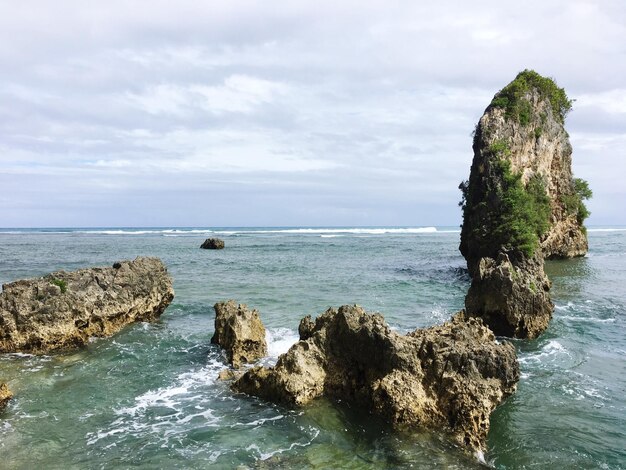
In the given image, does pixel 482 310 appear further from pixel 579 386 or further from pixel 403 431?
pixel 403 431

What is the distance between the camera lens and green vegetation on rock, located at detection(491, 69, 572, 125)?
38.8 meters

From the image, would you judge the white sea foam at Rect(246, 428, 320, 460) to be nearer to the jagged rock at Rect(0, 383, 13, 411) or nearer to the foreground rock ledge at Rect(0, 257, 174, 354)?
the jagged rock at Rect(0, 383, 13, 411)

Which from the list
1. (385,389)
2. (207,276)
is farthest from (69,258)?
(385,389)

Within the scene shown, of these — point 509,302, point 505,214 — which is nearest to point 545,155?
point 505,214

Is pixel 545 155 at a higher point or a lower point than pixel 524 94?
lower

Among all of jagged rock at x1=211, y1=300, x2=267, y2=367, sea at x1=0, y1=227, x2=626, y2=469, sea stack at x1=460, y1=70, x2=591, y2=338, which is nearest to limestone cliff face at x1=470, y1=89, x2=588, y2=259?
sea stack at x1=460, y1=70, x2=591, y2=338

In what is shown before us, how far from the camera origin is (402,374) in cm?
1050

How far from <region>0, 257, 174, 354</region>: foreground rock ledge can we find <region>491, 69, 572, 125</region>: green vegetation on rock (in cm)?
3114

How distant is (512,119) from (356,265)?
17633 millimetres

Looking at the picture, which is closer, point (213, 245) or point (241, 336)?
point (241, 336)

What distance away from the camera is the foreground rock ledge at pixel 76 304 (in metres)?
15.0

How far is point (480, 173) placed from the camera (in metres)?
34.6

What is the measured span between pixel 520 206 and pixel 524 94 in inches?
580

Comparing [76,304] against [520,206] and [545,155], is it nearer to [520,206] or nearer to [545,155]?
[520,206]
